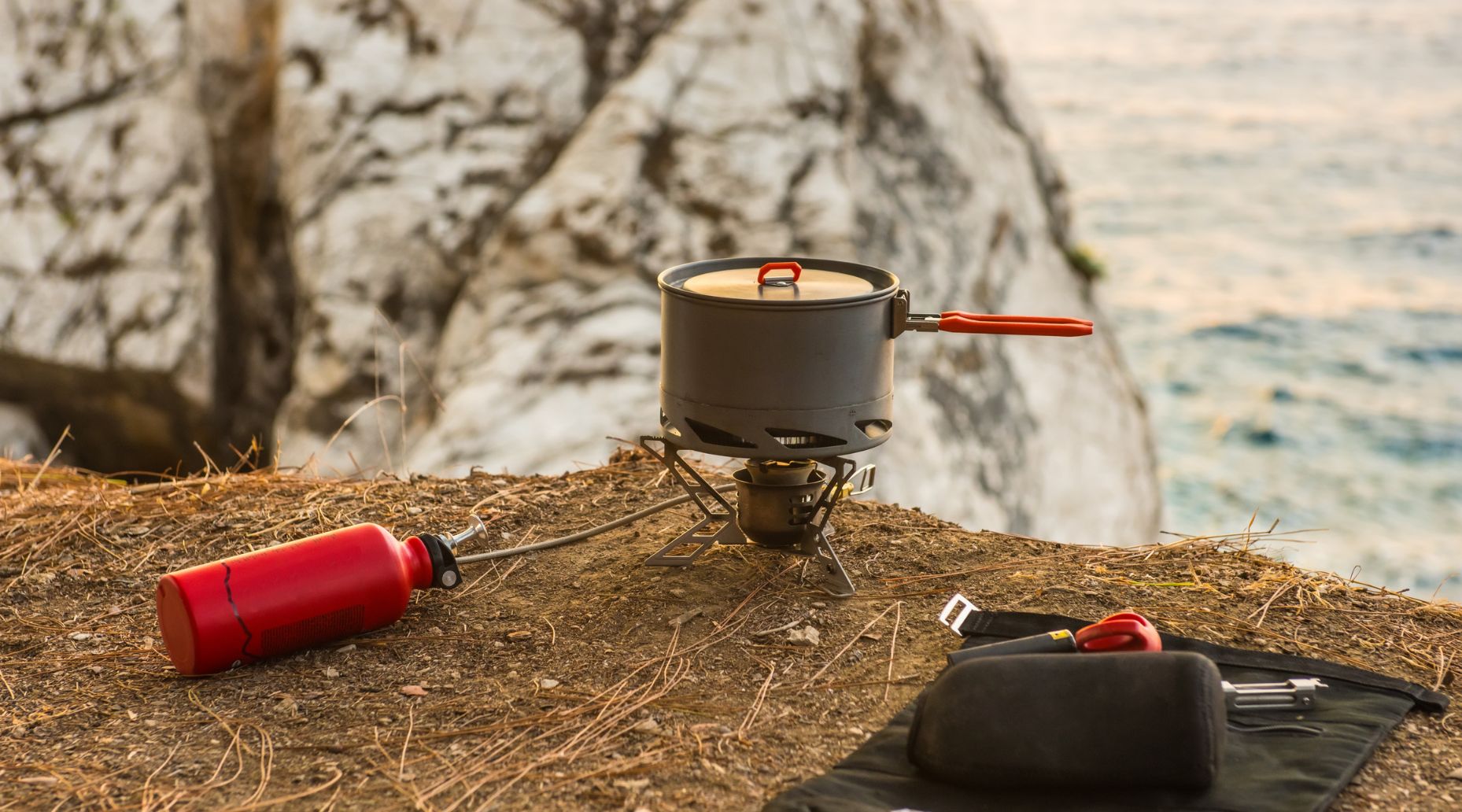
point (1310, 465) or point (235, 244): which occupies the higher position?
point (235, 244)

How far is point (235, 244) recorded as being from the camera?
520 cm

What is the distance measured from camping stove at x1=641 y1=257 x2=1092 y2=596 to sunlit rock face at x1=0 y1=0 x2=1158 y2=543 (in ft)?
5.69

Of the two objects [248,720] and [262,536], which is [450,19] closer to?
[262,536]

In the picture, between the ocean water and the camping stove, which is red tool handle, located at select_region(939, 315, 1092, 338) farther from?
the ocean water

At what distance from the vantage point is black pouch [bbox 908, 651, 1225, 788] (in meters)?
1.73

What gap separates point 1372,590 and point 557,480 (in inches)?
74.4

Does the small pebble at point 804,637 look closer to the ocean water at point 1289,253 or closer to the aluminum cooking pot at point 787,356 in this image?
the aluminum cooking pot at point 787,356

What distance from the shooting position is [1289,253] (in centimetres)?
971

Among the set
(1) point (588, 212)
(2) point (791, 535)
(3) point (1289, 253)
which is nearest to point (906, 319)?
(2) point (791, 535)

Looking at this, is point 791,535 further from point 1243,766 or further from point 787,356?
point 1243,766

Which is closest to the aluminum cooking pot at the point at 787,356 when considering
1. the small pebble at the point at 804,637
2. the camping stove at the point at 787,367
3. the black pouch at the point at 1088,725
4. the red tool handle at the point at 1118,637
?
the camping stove at the point at 787,367

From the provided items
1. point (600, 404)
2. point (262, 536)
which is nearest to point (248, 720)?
point (262, 536)

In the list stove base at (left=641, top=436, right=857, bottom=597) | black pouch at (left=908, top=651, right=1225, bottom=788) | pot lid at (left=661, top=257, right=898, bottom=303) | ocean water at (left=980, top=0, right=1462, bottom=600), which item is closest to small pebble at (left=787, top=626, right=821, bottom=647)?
stove base at (left=641, top=436, right=857, bottom=597)

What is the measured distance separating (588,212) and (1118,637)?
10.2 ft
